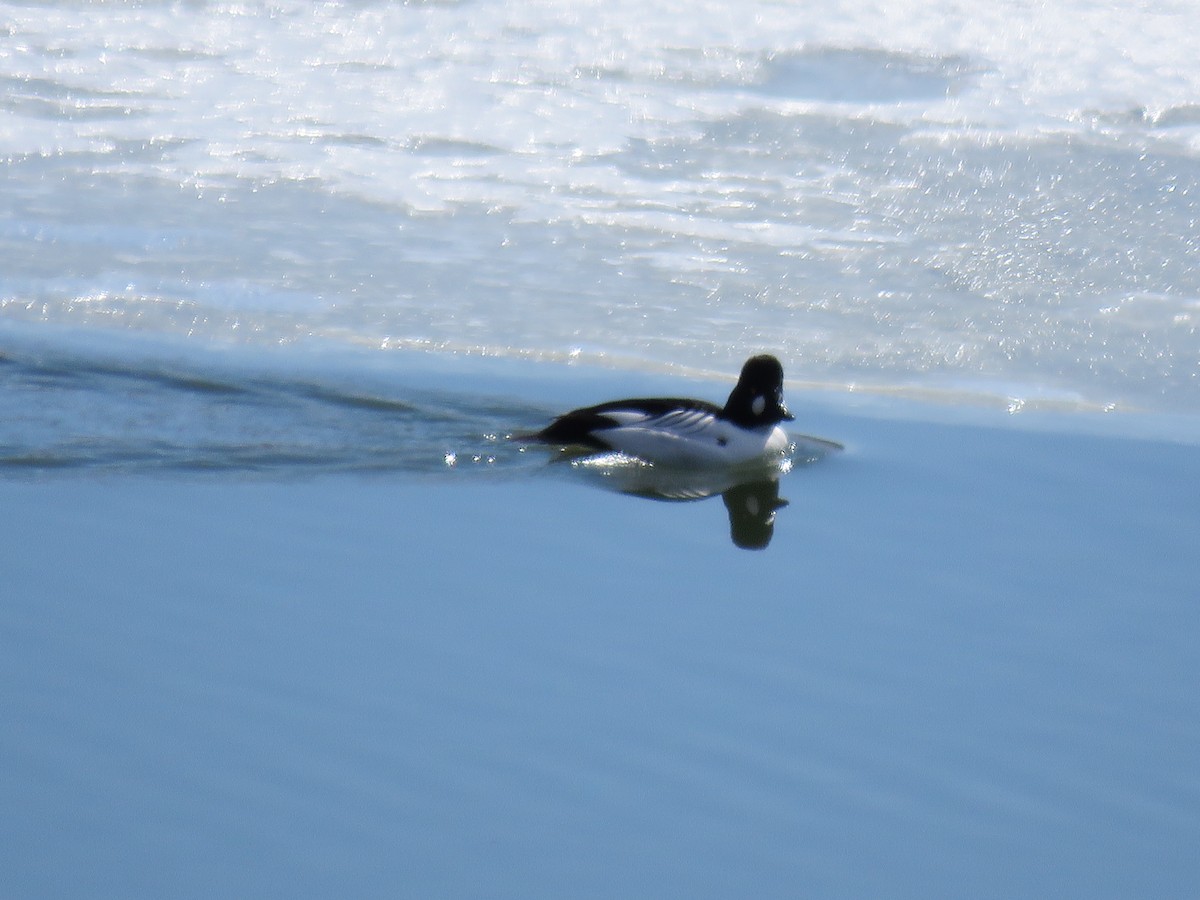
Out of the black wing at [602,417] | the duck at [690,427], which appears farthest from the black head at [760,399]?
the black wing at [602,417]

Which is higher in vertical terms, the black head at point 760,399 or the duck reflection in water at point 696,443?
the black head at point 760,399

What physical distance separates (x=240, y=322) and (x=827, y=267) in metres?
3.07

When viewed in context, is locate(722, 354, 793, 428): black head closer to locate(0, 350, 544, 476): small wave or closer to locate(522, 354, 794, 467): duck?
locate(522, 354, 794, 467): duck

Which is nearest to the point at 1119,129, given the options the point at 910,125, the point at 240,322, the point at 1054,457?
the point at 910,125

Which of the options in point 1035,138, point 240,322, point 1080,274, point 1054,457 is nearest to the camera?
point 1054,457

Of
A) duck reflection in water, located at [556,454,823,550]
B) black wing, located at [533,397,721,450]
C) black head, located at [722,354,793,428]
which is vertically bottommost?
duck reflection in water, located at [556,454,823,550]

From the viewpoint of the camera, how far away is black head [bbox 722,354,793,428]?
276 inches

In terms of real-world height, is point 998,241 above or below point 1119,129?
below

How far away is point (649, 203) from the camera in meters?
10.1

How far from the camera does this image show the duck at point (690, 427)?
6.85 meters

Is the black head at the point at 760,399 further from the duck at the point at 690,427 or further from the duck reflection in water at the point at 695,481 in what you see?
the duck reflection in water at the point at 695,481

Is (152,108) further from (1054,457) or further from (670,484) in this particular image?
(1054,457)

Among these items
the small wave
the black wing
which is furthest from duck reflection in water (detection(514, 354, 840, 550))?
the small wave

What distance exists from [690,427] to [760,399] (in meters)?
0.32
